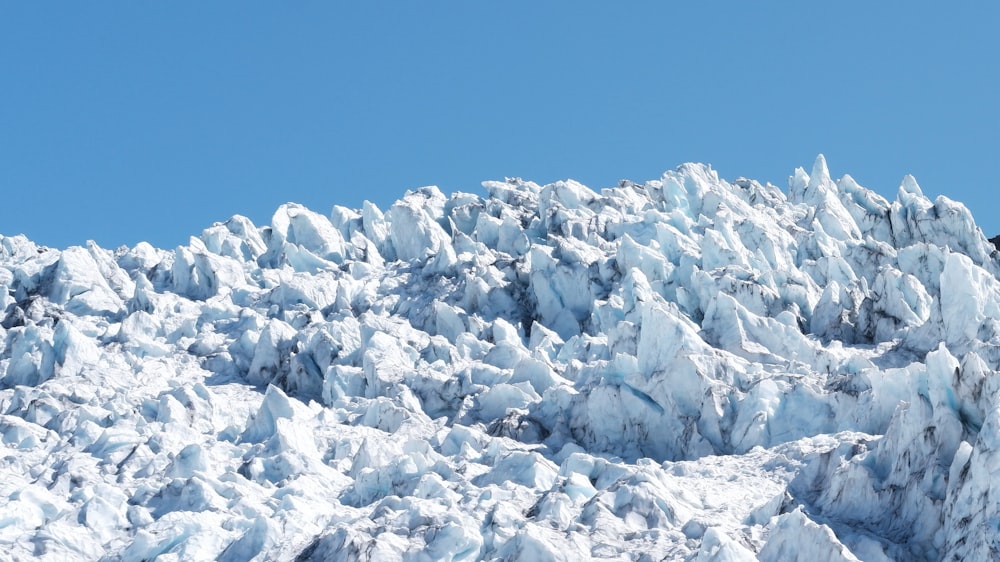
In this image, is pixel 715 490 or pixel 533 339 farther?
pixel 533 339

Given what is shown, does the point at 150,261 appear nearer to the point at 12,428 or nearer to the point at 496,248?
the point at 496,248

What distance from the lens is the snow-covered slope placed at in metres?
24.1

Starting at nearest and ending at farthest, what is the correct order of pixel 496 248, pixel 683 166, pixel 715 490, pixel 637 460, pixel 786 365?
pixel 715 490 → pixel 637 460 → pixel 786 365 → pixel 496 248 → pixel 683 166

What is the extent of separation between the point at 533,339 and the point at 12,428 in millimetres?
17851

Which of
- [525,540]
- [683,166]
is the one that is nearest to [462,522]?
[525,540]

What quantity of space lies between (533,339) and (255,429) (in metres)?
12.3

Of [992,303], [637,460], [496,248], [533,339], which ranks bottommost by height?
[637,460]

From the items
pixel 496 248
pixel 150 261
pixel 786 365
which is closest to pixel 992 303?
pixel 786 365

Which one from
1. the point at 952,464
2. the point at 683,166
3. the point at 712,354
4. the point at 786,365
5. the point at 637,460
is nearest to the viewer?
the point at 952,464

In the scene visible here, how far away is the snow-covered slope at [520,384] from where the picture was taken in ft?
79.0

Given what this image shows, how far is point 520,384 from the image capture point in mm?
37969

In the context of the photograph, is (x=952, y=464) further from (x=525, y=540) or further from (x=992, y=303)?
(x=992, y=303)

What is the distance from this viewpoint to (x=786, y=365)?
1474 inches

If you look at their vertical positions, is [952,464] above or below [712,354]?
below
